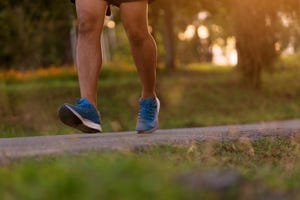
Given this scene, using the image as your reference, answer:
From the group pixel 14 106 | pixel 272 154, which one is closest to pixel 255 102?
pixel 14 106

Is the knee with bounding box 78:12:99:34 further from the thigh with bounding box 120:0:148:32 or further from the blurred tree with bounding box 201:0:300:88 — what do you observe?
the blurred tree with bounding box 201:0:300:88

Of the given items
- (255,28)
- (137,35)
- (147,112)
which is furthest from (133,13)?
(255,28)

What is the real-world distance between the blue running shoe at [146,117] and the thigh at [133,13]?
562 mm

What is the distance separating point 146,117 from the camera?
6117 mm

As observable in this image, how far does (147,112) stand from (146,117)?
0.04 metres

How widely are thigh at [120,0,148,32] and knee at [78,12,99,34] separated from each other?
0.20m

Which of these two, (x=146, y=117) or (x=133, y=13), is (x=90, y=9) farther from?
(x=146, y=117)

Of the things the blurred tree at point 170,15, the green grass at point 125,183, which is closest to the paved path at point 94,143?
the green grass at point 125,183

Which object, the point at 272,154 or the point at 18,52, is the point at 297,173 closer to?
the point at 272,154

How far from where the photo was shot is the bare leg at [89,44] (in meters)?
5.83

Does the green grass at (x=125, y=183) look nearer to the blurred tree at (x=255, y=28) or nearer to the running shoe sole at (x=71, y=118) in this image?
the running shoe sole at (x=71, y=118)

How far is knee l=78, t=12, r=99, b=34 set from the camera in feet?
19.1

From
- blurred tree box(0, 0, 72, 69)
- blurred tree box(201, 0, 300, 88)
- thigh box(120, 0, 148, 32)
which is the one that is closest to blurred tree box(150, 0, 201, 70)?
blurred tree box(201, 0, 300, 88)

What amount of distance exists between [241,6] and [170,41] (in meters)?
7.71
